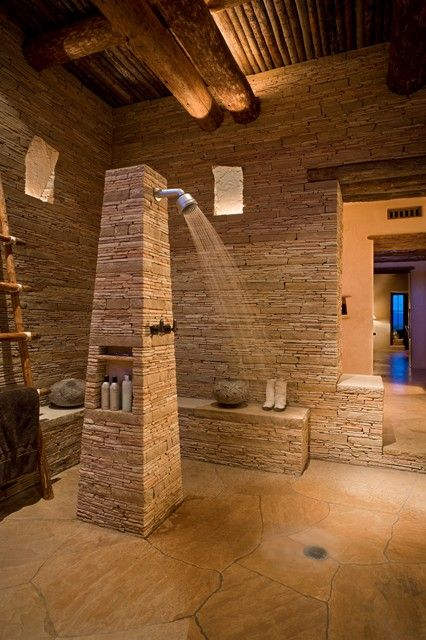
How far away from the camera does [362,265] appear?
7.62m

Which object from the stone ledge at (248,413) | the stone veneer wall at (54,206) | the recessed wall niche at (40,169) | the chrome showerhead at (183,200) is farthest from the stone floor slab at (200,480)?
the recessed wall niche at (40,169)

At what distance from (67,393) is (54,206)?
234 centimetres

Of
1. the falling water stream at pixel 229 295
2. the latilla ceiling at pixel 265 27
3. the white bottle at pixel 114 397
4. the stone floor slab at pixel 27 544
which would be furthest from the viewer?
the falling water stream at pixel 229 295

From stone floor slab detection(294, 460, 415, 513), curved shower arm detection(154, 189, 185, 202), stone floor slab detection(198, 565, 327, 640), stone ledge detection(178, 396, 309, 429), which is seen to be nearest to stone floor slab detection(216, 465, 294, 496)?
stone floor slab detection(294, 460, 415, 513)

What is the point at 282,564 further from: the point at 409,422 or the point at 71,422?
the point at 409,422

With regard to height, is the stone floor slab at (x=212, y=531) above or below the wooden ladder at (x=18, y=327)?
below

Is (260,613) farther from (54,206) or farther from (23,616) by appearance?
(54,206)

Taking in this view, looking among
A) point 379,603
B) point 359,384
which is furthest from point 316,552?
point 359,384

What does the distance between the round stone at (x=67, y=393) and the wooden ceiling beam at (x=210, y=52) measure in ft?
12.3

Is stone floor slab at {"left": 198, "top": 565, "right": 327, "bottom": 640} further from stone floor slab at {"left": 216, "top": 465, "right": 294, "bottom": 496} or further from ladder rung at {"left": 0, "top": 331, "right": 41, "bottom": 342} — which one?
ladder rung at {"left": 0, "top": 331, "right": 41, "bottom": 342}

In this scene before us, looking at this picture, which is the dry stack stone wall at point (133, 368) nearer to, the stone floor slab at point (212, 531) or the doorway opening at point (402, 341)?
the stone floor slab at point (212, 531)

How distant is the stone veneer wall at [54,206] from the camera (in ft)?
14.1

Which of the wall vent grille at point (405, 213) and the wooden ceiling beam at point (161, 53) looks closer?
the wooden ceiling beam at point (161, 53)

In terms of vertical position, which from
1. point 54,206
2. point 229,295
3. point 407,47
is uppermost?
point 407,47
